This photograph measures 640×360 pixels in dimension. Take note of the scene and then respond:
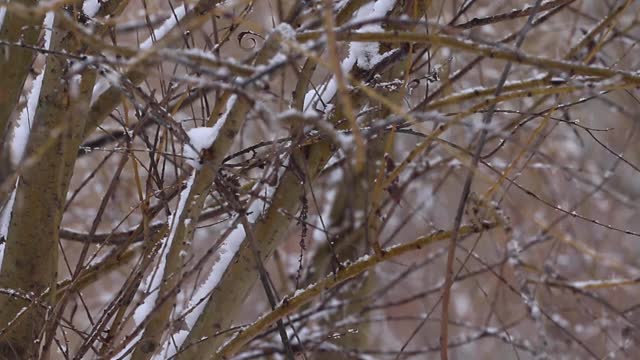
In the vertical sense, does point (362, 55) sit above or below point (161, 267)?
above

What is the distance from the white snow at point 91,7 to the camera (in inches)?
80.2

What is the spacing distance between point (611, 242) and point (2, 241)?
24.9 feet

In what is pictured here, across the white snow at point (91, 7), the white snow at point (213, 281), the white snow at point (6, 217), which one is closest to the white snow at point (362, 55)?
the white snow at point (213, 281)

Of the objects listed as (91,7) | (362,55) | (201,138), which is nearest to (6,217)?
(91,7)

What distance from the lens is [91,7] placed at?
2.05 m

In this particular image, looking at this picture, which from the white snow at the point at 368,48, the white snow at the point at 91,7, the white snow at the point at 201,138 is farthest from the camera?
the white snow at the point at 91,7

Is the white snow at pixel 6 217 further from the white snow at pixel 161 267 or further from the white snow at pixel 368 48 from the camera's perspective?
the white snow at pixel 368 48

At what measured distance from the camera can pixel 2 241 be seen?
211 cm

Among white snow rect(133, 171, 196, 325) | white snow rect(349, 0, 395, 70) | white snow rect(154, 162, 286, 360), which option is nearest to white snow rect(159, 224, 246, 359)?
white snow rect(154, 162, 286, 360)

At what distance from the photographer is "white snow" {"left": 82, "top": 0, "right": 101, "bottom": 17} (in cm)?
204

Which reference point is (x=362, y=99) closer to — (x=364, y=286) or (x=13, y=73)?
(x=13, y=73)

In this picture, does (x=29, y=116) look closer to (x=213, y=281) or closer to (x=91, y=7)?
(x=91, y=7)

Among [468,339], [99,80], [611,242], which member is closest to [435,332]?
[611,242]

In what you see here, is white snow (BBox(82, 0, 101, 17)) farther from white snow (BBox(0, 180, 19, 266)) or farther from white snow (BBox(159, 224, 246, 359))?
white snow (BBox(159, 224, 246, 359))
